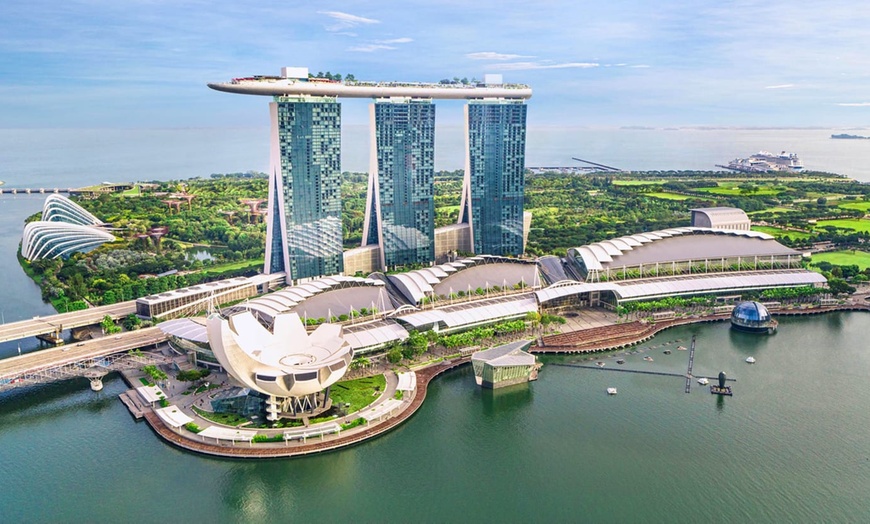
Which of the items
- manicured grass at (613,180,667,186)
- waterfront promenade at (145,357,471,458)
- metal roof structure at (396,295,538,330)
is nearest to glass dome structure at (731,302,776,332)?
metal roof structure at (396,295,538,330)

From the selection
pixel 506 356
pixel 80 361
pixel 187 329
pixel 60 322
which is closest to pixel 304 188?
pixel 187 329

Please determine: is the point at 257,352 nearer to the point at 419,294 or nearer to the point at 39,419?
the point at 39,419

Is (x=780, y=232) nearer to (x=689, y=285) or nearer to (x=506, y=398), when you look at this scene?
(x=689, y=285)

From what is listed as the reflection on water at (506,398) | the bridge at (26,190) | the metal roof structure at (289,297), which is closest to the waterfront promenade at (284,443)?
the reflection on water at (506,398)

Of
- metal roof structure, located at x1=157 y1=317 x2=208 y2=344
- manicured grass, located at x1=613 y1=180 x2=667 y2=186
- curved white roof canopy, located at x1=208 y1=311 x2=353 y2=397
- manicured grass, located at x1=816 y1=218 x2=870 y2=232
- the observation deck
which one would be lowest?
metal roof structure, located at x1=157 y1=317 x2=208 y2=344

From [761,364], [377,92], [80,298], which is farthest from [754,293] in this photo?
[80,298]

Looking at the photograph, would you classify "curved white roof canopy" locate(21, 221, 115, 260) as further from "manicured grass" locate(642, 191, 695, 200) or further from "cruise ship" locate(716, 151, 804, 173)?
"cruise ship" locate(716, 151, 804, 173)
